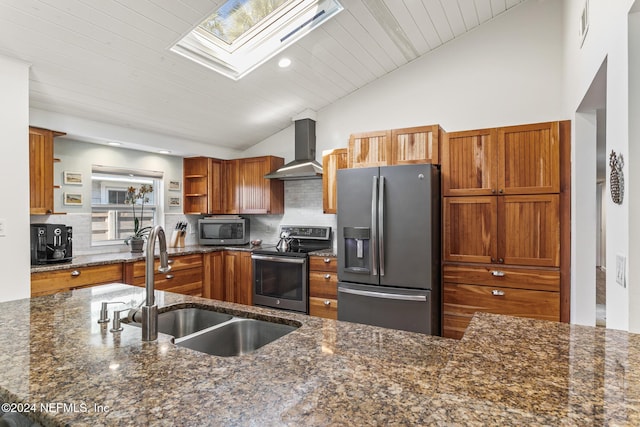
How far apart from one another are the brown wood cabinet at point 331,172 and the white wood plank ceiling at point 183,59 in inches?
29.8

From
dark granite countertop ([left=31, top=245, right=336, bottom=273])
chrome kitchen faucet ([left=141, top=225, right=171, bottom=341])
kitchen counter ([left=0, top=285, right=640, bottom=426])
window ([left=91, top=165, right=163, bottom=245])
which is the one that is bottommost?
dark granite countertop ([left=31, top=245, right=336, bottom=273])

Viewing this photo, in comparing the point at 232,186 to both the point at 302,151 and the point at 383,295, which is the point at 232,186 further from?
the point at 383,295

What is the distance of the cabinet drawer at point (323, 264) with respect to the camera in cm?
365

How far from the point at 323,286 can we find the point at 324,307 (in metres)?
0.22

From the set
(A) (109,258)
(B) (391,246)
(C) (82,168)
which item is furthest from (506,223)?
(C) (82,168)

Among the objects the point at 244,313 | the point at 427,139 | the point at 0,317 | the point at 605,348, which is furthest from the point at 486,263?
the point at 0,317

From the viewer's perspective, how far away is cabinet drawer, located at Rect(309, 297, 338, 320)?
11.9 feet

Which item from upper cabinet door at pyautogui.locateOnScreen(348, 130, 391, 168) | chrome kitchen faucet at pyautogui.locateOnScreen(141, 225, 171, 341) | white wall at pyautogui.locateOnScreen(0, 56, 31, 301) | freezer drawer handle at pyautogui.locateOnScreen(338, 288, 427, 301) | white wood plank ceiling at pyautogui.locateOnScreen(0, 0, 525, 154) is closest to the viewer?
chrome kitchen faucet at pyautogui.locateOnScreen(141, 225, 171, 341)

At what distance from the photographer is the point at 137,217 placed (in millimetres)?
4301

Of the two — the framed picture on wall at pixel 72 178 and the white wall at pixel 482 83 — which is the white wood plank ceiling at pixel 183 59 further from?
the framed picture on wall at pixel 72 178

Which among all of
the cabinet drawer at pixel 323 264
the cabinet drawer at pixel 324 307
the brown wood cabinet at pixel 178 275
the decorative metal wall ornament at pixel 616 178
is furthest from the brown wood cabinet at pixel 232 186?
the decorative metal wall ornament at pixel 616 178

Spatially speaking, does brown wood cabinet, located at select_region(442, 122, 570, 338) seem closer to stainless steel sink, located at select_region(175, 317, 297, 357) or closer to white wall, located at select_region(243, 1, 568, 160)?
white wall, located at select_region(243, 1, 568, 160)

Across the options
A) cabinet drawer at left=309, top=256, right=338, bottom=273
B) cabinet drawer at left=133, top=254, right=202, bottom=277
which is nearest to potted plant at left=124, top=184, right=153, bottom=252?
cabinet drawer at left=133, top=254, right=202, bottom=277

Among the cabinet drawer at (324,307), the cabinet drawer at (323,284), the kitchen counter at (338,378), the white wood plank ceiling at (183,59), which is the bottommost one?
the cabinet drawer at (324,307)
